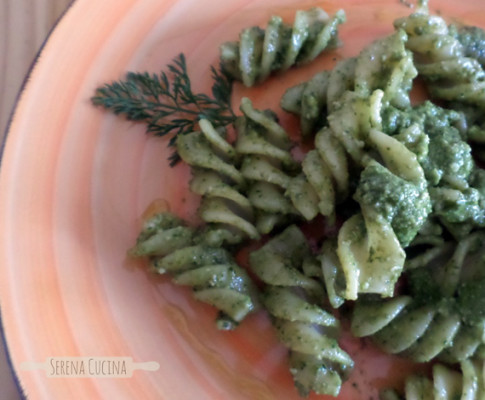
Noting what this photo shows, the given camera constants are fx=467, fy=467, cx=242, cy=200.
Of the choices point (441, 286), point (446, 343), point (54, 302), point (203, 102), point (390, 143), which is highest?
point (203, 102)

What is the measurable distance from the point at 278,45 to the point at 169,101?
1.97ft

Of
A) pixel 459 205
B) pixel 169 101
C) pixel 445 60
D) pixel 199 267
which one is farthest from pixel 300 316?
pixel 445 60

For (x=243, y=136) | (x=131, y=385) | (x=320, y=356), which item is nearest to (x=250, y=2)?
(x=243, y=136)

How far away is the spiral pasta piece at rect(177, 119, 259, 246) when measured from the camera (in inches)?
78.9

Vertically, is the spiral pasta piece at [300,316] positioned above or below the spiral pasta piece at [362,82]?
below

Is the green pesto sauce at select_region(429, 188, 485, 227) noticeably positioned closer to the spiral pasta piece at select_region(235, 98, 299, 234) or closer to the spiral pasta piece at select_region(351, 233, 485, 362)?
the spiral pasta piece at select_region(351, 233, 485, 362)

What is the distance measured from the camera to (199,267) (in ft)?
6.44

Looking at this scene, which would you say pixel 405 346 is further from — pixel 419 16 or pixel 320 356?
pixel 419 16

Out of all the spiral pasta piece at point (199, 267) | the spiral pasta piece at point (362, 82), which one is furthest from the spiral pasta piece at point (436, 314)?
the spiral pasta piece at point (362, 82)

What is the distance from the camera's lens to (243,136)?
212 centimetres

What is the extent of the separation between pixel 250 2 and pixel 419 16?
84 cm

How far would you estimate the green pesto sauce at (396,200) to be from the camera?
1.65 metres

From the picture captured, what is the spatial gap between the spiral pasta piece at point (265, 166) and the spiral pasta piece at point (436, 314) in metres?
0.51

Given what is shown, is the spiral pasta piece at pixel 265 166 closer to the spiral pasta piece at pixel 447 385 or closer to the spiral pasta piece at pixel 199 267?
the spiral pasta piece at pixel 199 267
